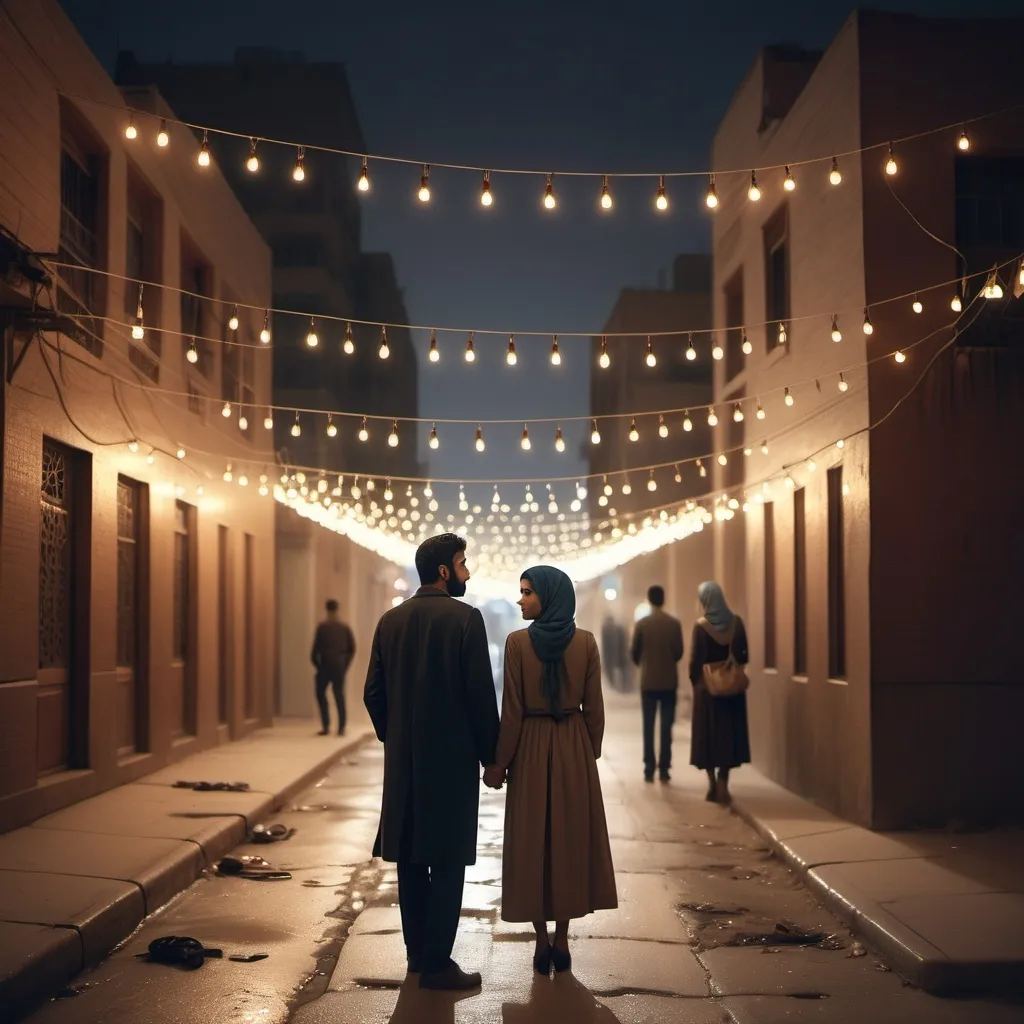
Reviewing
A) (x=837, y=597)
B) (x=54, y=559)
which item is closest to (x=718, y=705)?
(x=837, y=597)

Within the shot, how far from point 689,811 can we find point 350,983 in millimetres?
6852

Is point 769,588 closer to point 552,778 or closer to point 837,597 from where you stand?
point 837,597

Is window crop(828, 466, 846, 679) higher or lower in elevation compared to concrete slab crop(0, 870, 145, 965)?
higher

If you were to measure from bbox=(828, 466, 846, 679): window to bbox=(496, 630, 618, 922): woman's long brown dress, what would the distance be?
5.95 m

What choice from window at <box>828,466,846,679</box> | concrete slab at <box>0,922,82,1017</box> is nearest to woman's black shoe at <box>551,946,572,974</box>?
concrete slab at <box>0,922,82,1017</box>

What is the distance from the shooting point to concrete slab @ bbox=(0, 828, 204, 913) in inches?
334

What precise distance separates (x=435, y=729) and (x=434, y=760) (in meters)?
0.14

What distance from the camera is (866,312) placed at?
35.9 feet

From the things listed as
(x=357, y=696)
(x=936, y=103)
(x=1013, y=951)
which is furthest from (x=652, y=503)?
(x=1013, y=951)

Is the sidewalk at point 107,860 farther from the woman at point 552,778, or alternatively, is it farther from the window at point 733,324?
the window at point 733,324

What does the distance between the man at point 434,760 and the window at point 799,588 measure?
784 centimetres

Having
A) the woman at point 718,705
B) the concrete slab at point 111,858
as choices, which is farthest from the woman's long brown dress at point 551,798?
the woman at point 718,705

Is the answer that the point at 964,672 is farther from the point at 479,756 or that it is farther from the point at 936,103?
the point at 479,756

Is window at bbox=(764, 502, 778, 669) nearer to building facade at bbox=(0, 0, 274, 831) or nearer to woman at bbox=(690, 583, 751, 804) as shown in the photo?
woman at bbox=(690, 583, 751, 804)
